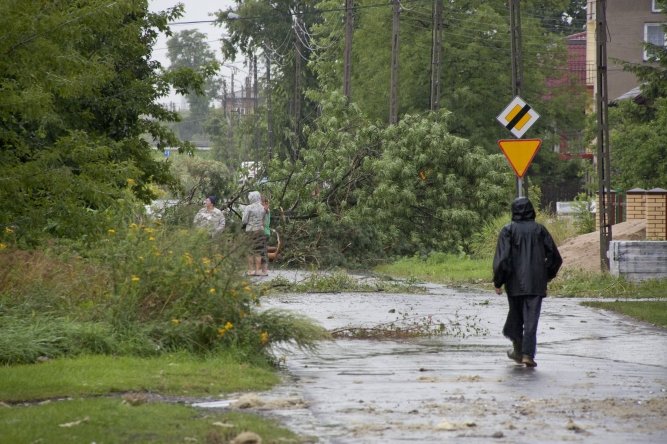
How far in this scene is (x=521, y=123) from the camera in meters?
24.2

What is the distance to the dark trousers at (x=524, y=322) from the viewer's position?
514 inches

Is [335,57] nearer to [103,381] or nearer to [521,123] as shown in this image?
[521,123]

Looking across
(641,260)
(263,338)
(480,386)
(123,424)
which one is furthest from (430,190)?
(123,424)

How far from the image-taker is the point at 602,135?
25.6 m

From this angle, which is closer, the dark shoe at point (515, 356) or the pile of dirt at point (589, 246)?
the dark shoe at point (515, 356)

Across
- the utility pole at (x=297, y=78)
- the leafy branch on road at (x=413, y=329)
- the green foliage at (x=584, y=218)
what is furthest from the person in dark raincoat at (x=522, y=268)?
the utility pole at (x=297, y=78)

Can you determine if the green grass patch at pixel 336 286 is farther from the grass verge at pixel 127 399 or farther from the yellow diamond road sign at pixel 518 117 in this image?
the grass verge at pixel 127 399

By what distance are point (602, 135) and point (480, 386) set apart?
15049 mm

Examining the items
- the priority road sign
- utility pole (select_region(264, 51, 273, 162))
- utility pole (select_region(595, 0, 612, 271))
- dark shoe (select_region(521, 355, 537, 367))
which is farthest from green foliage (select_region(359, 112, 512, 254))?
utility pole (select_region(264, 51, 273, 162))

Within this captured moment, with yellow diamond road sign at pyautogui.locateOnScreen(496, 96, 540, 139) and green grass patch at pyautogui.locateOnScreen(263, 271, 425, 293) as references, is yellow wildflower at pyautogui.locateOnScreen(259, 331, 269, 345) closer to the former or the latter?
green grass patch at pyautogui.locateOnScreen(263, 271, 425, 293)

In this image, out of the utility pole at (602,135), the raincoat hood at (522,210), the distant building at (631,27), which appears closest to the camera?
the raincoat hood at (522,210)

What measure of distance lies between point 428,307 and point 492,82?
42.7 meters

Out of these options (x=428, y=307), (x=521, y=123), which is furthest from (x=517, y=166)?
(x=428, y=307)

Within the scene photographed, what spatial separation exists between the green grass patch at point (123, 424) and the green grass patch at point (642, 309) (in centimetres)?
980
